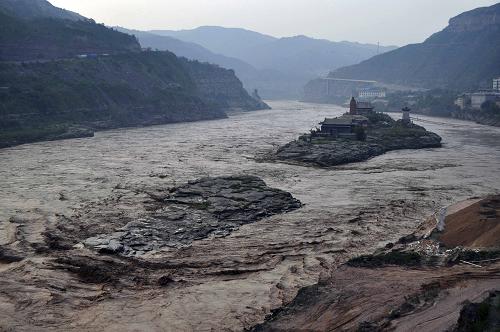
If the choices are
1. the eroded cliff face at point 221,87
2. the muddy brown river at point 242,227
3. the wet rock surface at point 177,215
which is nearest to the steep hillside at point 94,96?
the muddy brown river at point 242,227

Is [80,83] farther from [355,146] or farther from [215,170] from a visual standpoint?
[215,170]

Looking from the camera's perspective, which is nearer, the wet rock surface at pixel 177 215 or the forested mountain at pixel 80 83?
the wet rock surface at pixel 177 215

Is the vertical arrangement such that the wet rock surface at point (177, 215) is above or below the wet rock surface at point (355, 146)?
below

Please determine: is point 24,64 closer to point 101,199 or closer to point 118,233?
point 101,199

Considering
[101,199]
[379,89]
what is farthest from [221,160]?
[379,89]

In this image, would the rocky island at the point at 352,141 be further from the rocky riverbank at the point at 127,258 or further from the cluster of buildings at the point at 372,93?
the cluster of buildings at the point at 372,93
